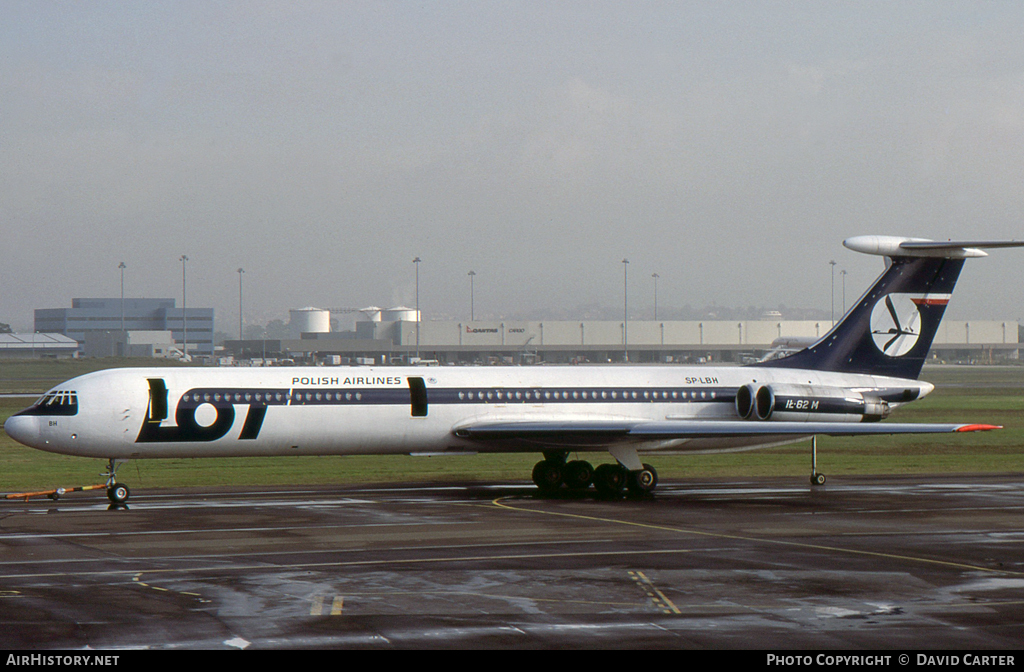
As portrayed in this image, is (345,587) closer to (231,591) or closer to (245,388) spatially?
(231,591)

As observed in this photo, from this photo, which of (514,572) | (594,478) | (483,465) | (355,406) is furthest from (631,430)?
(483,465)

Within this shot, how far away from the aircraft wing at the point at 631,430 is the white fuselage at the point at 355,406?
2.40 ft

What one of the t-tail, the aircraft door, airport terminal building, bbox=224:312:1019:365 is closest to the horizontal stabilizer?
the t-tail

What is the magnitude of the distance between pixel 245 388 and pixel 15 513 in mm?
6469

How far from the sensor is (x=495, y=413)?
32500mm

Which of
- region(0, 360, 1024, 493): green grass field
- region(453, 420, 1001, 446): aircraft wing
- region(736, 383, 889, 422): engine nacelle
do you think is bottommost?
region(0, 360, 1024, 493): green grass field

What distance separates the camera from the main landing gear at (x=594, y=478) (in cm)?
3228

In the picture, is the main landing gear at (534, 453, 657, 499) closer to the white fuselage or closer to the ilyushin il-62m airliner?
the ilyushin il-62m airliner

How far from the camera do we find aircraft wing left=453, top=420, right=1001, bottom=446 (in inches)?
1204

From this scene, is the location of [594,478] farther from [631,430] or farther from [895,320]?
[895,320]

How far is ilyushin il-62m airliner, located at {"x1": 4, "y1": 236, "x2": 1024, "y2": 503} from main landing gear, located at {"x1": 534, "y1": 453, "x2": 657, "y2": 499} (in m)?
0.04

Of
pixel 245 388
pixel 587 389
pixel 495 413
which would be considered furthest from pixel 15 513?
pixel 587 389

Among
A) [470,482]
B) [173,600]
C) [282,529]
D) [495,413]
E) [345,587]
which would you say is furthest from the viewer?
[470,482]

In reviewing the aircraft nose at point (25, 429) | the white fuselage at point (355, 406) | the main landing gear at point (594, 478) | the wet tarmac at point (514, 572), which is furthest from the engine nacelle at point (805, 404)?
the aircraft nose at point (25, 429)
